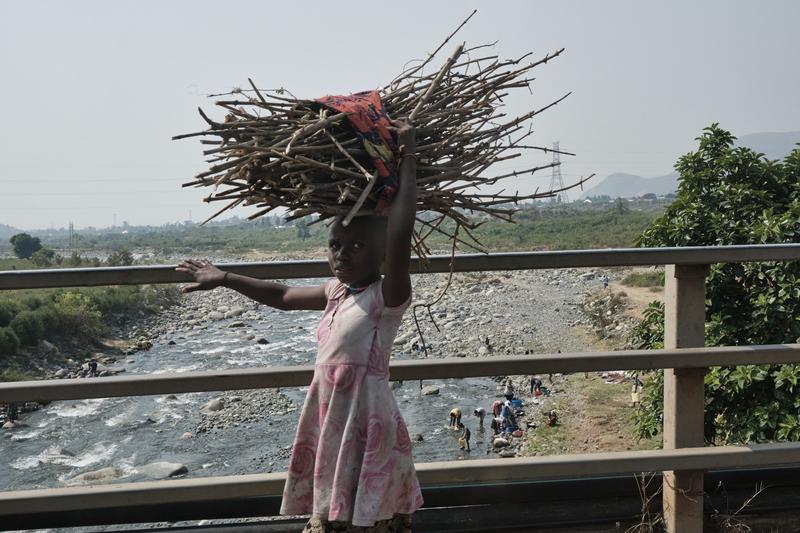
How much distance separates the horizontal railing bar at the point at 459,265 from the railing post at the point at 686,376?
0.12m

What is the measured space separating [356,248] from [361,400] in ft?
1.36

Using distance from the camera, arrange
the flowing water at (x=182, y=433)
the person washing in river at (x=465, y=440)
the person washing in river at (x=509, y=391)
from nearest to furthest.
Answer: the flowing water at (x=182, y=433) → the person washing in river at (x=465, y=440) → the person washing in river at (x=509, y=391)

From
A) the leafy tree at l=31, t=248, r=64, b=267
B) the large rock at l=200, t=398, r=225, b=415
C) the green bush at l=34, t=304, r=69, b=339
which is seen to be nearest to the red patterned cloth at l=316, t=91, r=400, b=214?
Answer: the large rock at l=200, t=398, r=225, b=415

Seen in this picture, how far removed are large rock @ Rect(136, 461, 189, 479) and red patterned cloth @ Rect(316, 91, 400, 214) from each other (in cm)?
1338

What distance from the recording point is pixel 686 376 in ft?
9.56

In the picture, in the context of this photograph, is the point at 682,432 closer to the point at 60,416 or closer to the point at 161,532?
the point at 161,532

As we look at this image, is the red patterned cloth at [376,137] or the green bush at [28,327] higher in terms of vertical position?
the red patterned cloth at [376,137]

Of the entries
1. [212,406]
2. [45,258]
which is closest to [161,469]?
[212,406]

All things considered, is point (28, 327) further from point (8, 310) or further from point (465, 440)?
point (465, 440)

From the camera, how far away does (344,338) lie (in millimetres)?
2115

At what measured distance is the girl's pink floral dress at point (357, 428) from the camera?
2.04 metres

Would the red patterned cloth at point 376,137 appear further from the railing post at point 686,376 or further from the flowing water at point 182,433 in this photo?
the flowing water at point 182,433

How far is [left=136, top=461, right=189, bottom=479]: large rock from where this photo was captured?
14281 mm

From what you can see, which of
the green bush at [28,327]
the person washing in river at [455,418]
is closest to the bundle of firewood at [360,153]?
the person washing in river at [455,418]
